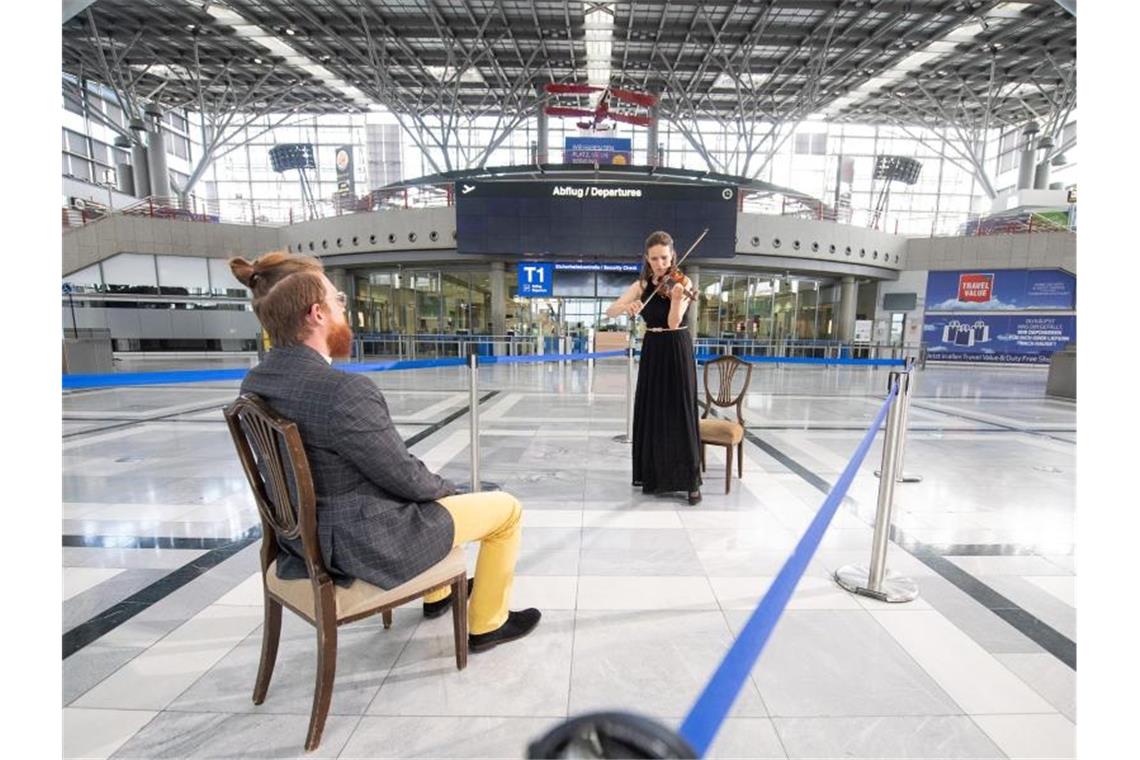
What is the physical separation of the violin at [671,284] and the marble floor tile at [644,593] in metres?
1.69

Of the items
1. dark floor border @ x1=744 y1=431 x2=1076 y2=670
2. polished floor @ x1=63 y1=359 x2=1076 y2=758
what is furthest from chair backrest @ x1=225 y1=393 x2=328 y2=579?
dark floor border @ x1=744 y1=431 x2=1076 y2=670

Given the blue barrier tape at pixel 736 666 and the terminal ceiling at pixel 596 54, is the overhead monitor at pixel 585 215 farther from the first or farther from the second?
the blue barrier tape at pixel 736 666

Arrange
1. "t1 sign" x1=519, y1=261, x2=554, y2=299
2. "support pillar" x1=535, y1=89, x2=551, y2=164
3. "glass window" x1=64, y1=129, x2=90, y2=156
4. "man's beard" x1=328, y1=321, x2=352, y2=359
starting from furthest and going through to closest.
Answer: "support pillar" x1=535, y1=89, x2=551, y2=164, "glass window" x1=64, y1=129, x2=90, y2=156, "t1 sign" x1=519, y1=261, x2=554, y2=299, "man's beard" x1=328, y1=321, x2=352, y2=359

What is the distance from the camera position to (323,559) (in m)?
1.39

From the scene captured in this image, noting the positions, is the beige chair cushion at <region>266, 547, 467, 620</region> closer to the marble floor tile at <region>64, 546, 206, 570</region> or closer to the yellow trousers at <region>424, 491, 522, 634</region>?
the yellow trousers at <region>424, 491, 522, 634</region>

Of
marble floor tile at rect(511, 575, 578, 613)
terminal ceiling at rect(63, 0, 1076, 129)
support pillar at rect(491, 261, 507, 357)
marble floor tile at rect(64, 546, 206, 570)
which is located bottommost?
marble floor tile at rect(64, 546, 206, 570)

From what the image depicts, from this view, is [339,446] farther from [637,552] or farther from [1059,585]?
[1059,585]

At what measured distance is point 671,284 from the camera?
3080 mm

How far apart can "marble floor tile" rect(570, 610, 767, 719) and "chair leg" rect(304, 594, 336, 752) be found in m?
0.78

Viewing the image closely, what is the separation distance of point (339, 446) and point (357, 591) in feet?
1.61

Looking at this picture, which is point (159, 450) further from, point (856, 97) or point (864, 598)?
point (856, 97)

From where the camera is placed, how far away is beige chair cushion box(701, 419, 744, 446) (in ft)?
11.7

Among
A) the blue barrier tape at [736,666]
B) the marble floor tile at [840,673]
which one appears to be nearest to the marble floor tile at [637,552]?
the marble floor tile at [840,673]
